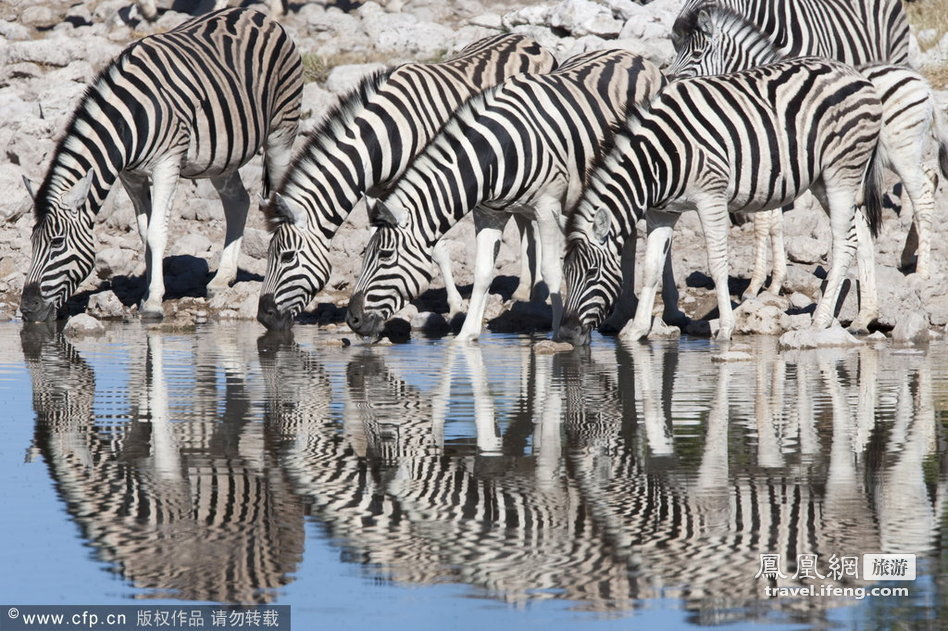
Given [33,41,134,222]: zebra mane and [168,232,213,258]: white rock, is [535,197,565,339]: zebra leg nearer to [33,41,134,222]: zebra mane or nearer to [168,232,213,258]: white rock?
[33,41,134,222]: zebra mane

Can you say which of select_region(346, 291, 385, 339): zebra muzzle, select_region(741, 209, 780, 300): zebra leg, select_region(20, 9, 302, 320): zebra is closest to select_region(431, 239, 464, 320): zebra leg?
select_region(346, 291, 385, 339): zebra muzzle

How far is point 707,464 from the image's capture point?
6.71 m

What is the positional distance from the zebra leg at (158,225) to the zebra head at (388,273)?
301 centimetres

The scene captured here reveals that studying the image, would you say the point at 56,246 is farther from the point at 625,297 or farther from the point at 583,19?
the point at 583,19

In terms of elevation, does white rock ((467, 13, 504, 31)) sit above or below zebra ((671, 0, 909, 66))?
above

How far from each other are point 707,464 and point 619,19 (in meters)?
19.1

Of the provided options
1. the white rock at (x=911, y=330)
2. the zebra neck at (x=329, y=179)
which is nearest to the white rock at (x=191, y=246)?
the zebra neck at (x=329, y=179)

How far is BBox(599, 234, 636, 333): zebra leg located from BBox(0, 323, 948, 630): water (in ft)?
9.73

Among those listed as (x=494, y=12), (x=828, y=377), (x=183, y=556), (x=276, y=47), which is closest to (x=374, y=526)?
(x=183, y=556)

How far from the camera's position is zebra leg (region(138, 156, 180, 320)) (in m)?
14.0

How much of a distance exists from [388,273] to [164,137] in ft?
11.4

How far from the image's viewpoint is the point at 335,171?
42.1 feet

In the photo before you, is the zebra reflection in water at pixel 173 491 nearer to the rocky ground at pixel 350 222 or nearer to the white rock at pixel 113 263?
the rocky ground at pixel 350 222

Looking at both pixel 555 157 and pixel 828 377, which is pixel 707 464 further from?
pixel 555 157
